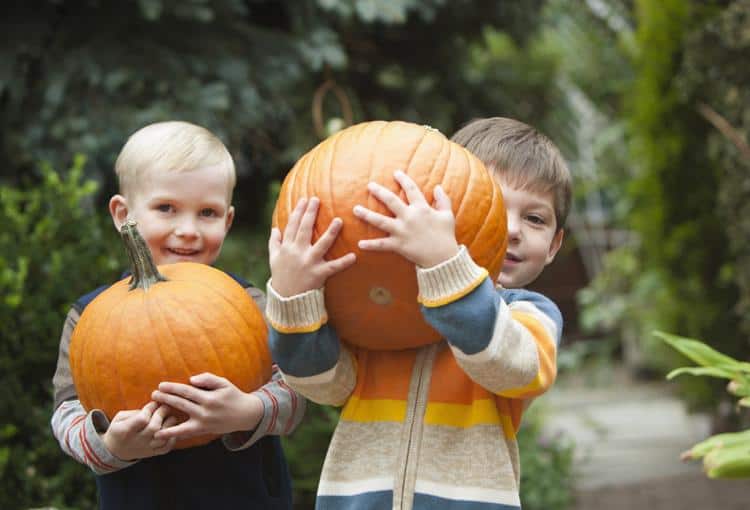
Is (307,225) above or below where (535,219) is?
below

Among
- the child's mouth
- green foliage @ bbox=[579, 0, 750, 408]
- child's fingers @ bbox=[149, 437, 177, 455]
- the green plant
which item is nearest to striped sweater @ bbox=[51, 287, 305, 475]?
child's fingers @ bbox=[149, 437, 177, 455]

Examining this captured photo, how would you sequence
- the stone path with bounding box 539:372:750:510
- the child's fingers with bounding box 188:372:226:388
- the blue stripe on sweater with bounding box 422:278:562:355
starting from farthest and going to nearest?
the stone path with bounding box 539:372:750:510 < the child's fingers with bounding box 188:372:226:388 < the blue stripe on sweater with bounding box 422:278:562:355

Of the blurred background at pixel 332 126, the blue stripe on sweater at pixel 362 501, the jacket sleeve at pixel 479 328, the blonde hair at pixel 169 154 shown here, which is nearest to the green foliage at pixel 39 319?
the blurred background at pixel 332 126

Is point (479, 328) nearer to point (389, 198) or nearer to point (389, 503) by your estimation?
point (389, 198)

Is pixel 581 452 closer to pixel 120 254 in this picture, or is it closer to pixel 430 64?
pixel 430 64

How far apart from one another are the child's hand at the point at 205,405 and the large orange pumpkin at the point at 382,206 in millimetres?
313

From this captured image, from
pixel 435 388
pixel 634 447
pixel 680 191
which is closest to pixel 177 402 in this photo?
pixel 435 388

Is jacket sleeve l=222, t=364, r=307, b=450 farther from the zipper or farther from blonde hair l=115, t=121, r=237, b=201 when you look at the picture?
blonde hair l=115, t=121, r=237, b=201

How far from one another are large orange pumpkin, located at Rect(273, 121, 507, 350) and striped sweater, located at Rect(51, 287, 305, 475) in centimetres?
38

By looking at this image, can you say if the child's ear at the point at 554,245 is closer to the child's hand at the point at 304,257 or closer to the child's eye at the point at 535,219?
the child's eye at the point at 535,219

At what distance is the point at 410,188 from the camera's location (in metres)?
1.76

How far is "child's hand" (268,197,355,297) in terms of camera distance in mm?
1778

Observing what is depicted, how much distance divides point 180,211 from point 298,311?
0.65 meters

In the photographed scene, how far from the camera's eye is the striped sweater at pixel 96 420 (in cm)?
209
